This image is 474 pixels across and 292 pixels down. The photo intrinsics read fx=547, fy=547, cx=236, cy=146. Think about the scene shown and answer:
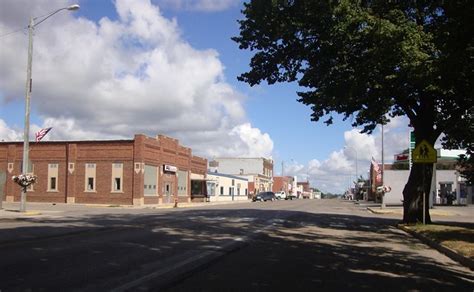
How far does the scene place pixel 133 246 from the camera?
1451 cm

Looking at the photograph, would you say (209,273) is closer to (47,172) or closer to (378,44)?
(378,44)

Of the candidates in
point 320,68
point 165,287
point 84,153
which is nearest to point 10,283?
point 165,287

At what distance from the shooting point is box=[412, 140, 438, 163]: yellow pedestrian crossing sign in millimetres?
23062

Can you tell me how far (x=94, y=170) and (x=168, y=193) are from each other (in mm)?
9947

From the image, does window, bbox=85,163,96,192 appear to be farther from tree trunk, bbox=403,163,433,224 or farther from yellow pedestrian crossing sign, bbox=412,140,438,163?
yellow pedestrian crossing sign, bbox=412,140,438,163

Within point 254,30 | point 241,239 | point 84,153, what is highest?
point 254,30

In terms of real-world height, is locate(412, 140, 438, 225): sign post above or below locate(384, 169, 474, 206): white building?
above

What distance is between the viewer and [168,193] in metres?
61.5

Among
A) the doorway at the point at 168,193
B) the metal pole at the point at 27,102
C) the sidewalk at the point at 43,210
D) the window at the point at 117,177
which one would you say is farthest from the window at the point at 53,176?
the metal pole at the point at 27,102

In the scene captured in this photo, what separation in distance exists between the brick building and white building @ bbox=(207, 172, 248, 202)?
23.0 metres

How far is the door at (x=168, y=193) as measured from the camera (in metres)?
60.5

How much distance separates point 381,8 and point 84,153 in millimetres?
39807

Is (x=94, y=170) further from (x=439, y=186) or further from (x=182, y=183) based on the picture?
(x=439, y=186)

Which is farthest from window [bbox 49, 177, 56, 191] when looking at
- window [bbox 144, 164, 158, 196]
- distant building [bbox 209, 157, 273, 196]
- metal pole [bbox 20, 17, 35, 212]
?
distant building [bbox 209, 157, 273, 196]
